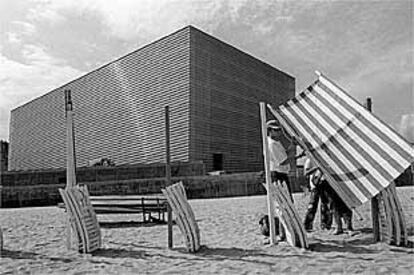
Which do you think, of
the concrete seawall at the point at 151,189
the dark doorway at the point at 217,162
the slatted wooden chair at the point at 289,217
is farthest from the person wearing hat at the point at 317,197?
the dark doorway at the point at 217,162

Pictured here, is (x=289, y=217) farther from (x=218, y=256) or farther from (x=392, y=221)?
(x=392, y=221)

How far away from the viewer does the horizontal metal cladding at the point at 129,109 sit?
32.8 meters

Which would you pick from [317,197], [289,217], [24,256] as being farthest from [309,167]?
[24,256]

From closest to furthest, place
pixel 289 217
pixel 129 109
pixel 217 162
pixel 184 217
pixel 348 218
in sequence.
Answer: pixel 289 217 → pixel 184 217 → pixel 348 218 → pixel 217 162 → pixel 129 109

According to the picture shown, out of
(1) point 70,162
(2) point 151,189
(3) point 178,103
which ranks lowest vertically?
(2) point 151,189

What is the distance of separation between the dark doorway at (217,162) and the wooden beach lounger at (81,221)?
90.2ft

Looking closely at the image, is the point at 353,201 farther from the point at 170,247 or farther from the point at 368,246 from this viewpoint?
the point at 170,247

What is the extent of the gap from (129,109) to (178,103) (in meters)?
5.70

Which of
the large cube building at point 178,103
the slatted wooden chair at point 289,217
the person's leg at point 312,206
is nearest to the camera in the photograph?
Result: the slatted wooden chair at point 289,217

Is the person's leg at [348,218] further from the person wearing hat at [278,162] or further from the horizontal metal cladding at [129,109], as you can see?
the horizontal metal cladding at [129,109]

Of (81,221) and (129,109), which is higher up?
(129,109)

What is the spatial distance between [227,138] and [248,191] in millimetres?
14891

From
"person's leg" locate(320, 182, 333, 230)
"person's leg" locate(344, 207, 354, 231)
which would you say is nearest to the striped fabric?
"person's leg" locate(320, 182, 333, 230)

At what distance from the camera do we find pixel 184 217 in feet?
20.4
